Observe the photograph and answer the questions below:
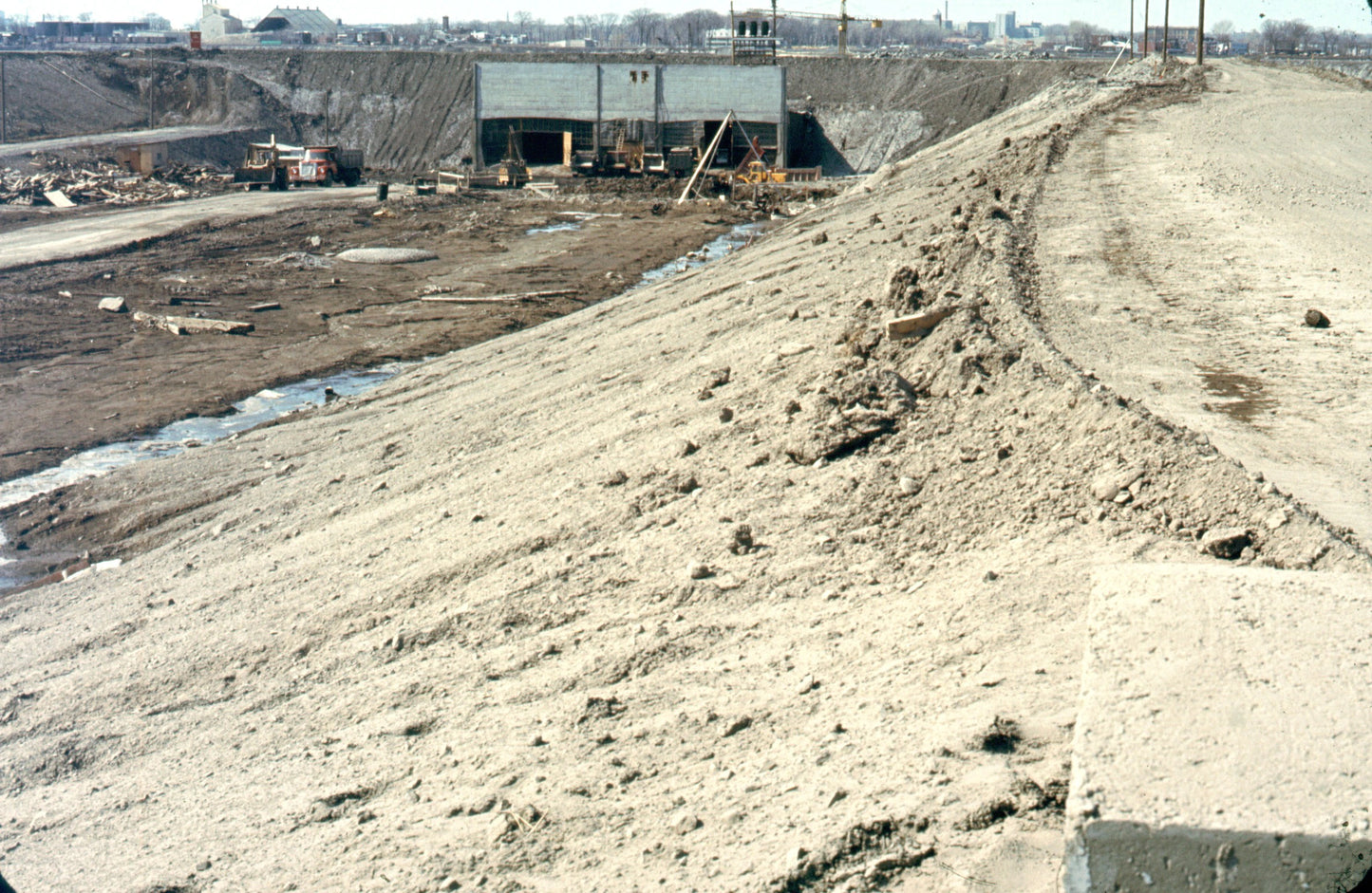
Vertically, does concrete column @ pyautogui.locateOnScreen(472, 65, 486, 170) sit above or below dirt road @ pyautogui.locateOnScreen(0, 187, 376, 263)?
above

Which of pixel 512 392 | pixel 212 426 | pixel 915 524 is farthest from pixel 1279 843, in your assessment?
pixel 212 426

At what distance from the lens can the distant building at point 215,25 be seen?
344 ft

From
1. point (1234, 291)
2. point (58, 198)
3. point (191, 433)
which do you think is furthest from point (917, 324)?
point (58, 198)

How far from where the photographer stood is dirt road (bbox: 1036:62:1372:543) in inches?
270

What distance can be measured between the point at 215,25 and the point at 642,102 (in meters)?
75.6

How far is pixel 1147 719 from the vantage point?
11.1 feet

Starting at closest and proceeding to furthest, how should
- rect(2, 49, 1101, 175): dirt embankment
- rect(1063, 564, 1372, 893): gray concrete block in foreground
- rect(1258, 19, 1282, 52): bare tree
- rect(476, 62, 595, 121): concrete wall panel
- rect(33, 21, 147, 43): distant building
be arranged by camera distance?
rect(1063, 564, 1372, 893): gray concrete block in foreground, rect(476, 62, 595, 121): concrete wall panel, rect(2, 49, 1101, 175): dirt embankment, rect(1258, 19, 1282, 52): bare tree, rect(33, 21, 147, 43): distant building

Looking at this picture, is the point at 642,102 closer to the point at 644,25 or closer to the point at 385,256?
the point at 385,256

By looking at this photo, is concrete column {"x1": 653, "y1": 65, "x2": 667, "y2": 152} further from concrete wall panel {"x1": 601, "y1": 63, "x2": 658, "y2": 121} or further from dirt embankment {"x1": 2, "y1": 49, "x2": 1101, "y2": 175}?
dirt embankment {"x1": 2, "y1": 49, "x2": 1101, "y2": 175}

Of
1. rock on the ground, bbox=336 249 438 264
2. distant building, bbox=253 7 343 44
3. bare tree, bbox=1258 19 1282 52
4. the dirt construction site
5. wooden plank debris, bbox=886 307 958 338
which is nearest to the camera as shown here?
the dirt construction site

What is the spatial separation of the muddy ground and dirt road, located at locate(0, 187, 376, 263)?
1.03 m

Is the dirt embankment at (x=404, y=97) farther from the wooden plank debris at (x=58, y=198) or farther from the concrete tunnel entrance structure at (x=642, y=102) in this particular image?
the wooden plank debris at (x=58, y=198)

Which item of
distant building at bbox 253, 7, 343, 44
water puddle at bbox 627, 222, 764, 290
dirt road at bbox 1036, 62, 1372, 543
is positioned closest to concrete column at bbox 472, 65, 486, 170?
water puddle at bbox 627, 222, 764, 290

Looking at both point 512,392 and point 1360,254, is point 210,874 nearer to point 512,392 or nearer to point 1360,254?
point 512,392
